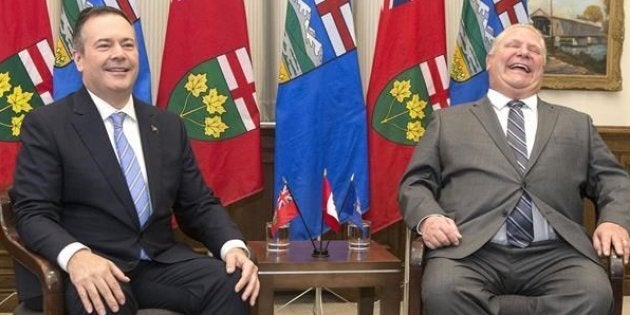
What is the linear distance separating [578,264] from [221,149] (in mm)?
1734

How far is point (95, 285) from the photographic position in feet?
6.72

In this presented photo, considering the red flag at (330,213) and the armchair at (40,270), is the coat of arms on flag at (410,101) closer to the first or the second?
the red flag at (330,213)

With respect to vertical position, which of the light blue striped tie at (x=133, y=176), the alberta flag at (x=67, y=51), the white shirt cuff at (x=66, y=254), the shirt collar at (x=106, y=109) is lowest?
the white shirt cuff at (x=66, y=254)

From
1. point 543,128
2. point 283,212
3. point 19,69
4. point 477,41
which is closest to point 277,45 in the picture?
point 477,41

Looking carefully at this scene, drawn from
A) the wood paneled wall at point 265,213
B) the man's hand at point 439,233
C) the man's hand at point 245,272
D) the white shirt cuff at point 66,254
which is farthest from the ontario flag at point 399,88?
the white shirt cuff at point 66,254

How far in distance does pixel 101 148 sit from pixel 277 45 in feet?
6.14

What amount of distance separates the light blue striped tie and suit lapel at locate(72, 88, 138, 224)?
0.04 m

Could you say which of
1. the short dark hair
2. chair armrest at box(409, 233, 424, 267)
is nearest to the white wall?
the short dark hair

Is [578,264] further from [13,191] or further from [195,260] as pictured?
[13,191]

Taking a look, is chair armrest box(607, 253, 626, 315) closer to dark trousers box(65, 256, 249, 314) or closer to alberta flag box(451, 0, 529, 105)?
dark trousers box(65, 256, 249, 314)

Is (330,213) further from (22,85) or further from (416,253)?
(22,85)

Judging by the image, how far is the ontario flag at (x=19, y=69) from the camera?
11.0 ft

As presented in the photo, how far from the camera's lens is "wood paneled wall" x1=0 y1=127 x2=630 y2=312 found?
3955 millimetres

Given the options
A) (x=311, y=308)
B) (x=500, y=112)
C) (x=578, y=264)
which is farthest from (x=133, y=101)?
(x=311, y=308)
